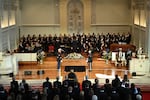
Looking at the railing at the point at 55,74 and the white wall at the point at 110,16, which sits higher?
the white wall at the point at 110,16

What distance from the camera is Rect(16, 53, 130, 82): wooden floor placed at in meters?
20.4

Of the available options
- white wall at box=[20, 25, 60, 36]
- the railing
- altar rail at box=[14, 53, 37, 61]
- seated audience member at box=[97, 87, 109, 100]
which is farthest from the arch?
seated audience member at box=[97, 87, 109, 100]

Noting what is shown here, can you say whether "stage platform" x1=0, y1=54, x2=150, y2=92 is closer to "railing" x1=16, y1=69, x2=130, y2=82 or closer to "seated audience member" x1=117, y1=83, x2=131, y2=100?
"railing" x1=16, y1=69, x2=130, y2=82

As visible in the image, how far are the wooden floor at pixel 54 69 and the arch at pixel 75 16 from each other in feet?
17.5

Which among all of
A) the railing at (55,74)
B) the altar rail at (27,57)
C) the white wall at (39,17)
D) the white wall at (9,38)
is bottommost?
the railing at (55,74)

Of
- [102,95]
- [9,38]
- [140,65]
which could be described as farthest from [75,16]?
[102,95]

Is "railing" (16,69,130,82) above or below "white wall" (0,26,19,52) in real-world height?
below

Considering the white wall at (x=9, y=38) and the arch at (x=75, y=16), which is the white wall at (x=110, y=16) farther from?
the white wall at (x=9, y=38)

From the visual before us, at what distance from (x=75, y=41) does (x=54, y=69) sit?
7.24 metres

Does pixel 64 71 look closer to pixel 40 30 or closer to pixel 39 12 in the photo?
pixel 40 30

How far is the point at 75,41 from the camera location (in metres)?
29.5

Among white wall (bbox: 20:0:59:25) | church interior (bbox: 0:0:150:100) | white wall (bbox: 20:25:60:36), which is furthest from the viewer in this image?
white wall (bbox: 20:25:60:36)

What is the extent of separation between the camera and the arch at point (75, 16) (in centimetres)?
3378

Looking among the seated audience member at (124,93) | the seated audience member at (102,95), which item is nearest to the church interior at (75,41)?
the seated audience member at (124,93)
